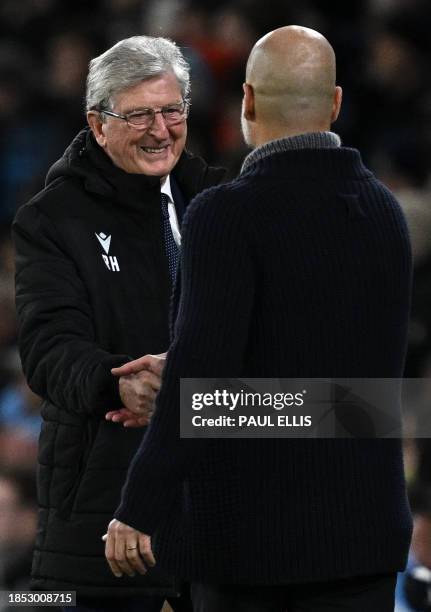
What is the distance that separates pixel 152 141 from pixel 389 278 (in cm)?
85

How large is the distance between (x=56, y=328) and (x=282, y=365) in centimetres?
72

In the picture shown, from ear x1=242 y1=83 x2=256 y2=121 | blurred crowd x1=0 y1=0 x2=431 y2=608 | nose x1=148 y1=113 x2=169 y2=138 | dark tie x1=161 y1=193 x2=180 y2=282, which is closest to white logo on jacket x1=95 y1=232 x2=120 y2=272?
dark tie x1=161 y1=193 x2=180 y2=282

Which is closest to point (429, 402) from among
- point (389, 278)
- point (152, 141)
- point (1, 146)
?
point (152, 141)

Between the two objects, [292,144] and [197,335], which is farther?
[292,144]

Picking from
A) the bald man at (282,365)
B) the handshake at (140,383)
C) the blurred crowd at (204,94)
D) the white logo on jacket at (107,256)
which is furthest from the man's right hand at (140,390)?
the blurred crowd at (204,94)

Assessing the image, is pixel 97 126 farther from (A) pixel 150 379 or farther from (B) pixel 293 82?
(B) pixel 293 82

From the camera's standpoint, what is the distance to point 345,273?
7.86 feet

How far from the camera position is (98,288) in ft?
9.96

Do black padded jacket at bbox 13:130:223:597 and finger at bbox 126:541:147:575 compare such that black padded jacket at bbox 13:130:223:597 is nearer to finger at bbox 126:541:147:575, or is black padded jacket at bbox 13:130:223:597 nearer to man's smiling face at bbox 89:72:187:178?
man's smiling face at bbox 89:72:187:178

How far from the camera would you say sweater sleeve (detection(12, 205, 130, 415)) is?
2.90m

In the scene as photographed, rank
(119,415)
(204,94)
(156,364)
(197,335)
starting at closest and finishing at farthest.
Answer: (197,335)
(156,364)
(119,415)
(204,94)

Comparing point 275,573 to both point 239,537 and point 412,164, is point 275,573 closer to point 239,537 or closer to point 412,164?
point 239,537

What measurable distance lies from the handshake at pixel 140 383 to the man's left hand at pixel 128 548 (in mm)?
452

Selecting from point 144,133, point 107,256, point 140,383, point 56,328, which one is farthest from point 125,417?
point 144,133
